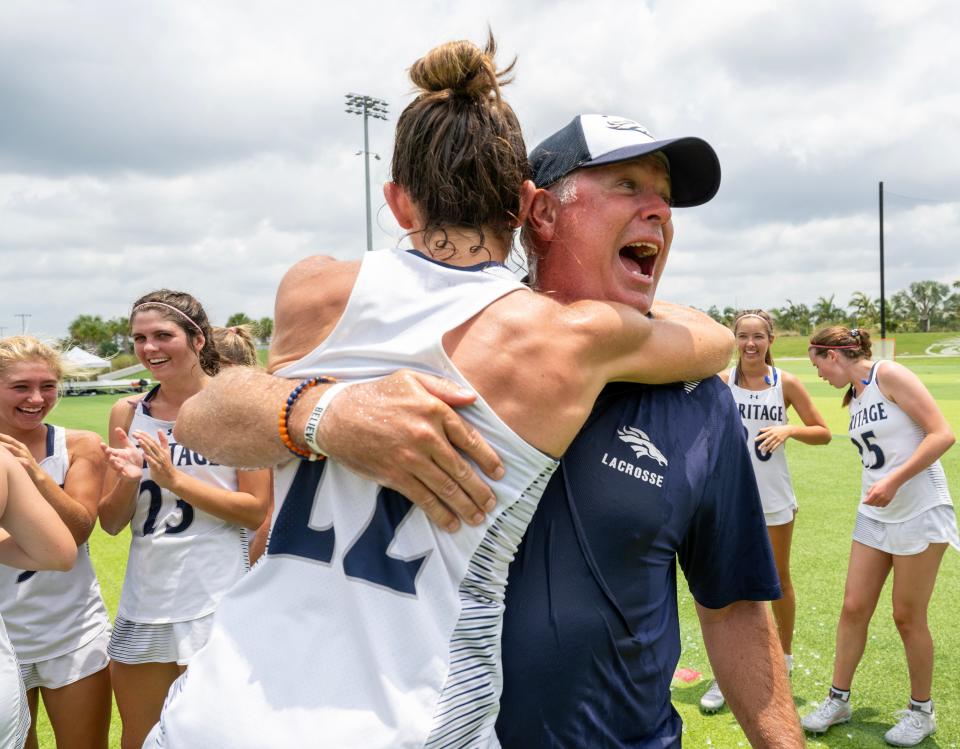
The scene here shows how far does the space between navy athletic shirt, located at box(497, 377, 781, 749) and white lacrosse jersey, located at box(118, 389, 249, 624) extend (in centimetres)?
282

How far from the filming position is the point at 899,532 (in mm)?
4949

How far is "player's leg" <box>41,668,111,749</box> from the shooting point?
3.67 meters

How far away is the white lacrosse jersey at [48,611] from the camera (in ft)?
12.0

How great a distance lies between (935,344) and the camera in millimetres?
54688

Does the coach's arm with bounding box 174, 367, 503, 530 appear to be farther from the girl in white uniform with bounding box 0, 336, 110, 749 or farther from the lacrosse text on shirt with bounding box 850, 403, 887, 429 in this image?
the lacrosse text on shirt with bounding box 850, 403, 887, 429

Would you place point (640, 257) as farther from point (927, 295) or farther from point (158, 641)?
point (927, 295)

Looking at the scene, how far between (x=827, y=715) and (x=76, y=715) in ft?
14.5

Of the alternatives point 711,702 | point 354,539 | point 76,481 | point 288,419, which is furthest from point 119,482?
point 711,702

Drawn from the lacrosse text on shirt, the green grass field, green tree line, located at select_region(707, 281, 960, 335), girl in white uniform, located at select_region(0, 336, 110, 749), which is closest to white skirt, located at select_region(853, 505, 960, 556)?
the lacrosse text on shirt

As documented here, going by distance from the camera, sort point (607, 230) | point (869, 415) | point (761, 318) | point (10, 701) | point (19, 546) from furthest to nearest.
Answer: point (761, 318)
point (869, 415)
point (19, 546)
point (10, 701)
point (607, 230)


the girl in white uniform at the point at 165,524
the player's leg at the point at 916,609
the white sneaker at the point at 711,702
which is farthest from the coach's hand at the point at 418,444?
the player's leg at the point at 916,609

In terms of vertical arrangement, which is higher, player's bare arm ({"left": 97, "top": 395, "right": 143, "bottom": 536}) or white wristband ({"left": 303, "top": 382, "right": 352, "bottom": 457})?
white wristband ({"left": 303, "top": 382, "right": 352, "bottom": 457})

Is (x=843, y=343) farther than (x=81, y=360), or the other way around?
(x=843, y=343)

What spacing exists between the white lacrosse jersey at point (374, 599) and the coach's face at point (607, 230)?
1.03ft
